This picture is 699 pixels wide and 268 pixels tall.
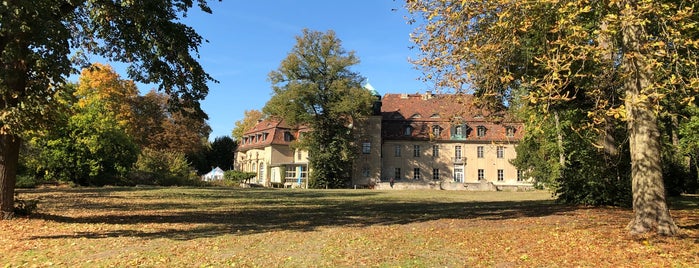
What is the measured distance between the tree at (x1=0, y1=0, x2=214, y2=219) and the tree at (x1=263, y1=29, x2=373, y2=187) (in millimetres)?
39351

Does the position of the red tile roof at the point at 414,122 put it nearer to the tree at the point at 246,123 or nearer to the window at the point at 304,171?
the window at the point at 304,171

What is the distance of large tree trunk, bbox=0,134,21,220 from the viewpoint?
11.9 metres

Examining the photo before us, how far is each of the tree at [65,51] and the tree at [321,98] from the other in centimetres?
3935

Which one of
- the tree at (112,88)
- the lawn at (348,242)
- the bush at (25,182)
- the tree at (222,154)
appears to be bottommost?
the lawn at (348,242)

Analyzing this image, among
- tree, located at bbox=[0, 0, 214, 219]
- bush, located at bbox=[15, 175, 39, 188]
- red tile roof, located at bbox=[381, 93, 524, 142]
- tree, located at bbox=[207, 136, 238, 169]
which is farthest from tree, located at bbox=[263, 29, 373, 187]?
tree, located at bbox=[0, 0, 214, 219]

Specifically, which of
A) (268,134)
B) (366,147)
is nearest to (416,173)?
(366,147)

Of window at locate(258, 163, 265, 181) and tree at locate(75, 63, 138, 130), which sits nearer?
tree at locate(75, 63, 138, 130)

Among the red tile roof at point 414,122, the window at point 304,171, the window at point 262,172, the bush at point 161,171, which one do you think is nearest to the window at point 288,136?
the window at point 262,172

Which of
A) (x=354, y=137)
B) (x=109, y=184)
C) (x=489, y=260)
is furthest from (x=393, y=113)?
(x=489, y=260)

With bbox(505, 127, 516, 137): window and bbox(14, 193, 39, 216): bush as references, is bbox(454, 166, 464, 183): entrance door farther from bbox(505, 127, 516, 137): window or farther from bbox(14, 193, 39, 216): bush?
bbox(14, 193, 39, 216): bush

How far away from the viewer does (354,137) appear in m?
59.5

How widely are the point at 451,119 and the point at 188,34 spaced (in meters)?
7.19

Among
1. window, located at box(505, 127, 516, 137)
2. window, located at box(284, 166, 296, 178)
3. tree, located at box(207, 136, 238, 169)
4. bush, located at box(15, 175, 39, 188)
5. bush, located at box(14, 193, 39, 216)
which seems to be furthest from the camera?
tree, located at box(207, 136, 238, 169)

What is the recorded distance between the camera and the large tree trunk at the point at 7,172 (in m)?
11.9
